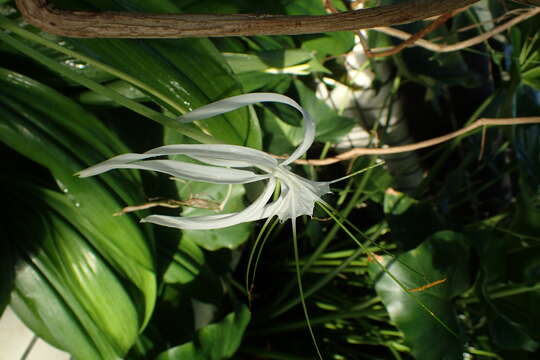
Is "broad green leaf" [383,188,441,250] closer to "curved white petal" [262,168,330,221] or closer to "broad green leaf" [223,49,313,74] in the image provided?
"broad green leaf" [223,49,313,74]

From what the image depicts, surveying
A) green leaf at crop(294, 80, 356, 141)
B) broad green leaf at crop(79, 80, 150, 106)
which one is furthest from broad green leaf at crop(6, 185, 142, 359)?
green leaf at crop(294, 80, 356, 141)

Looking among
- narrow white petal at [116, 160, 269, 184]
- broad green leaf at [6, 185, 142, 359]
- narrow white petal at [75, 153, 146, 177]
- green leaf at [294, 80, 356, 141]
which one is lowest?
broad green leaf at [6, 185, 142, 359]

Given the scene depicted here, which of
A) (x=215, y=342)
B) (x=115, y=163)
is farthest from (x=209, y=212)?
(x=115, y=163)

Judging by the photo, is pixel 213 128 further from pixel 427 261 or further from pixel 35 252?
pixel 427 261

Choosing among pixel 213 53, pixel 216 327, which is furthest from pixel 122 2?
pixel 216 327

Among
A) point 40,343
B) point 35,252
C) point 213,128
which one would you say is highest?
point 213,128

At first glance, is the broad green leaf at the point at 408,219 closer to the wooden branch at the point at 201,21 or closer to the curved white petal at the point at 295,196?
the curved white petal at the point at 295,196
